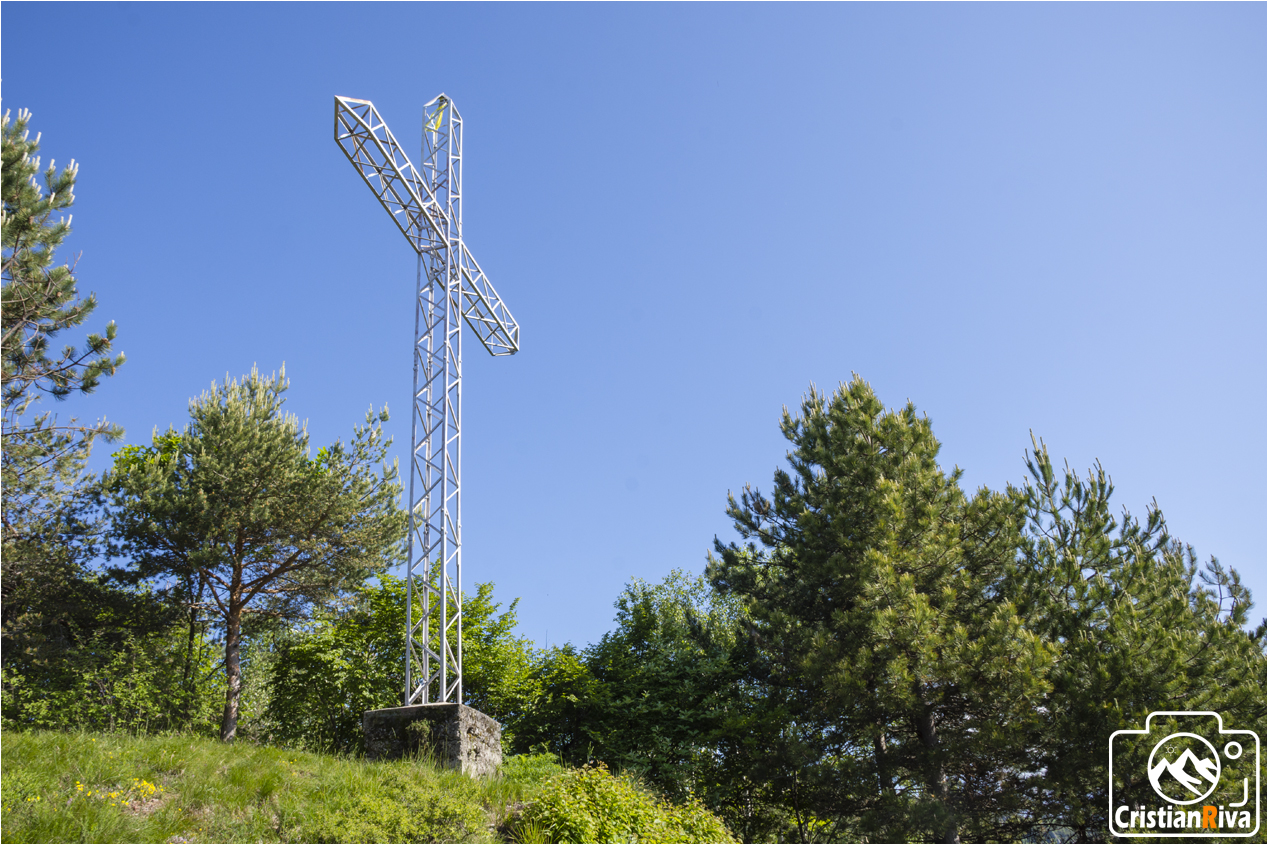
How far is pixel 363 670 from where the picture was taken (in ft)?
61.9

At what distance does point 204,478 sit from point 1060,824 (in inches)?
682

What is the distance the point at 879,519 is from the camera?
Result: 42.3 feet

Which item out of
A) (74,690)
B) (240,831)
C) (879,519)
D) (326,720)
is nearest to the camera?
(240,831)

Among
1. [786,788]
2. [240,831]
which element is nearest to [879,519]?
[786,788]

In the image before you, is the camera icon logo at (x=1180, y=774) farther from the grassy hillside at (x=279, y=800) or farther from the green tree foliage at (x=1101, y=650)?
the grassy hillside at (x=279, y=800)

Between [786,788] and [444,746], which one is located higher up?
[444,746]

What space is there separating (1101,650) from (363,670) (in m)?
16.0

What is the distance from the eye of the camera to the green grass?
19.6 ft

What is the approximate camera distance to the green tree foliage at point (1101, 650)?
10766 mm

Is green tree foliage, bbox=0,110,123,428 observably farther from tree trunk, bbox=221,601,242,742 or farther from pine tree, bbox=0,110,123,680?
tree trunk, bbox=221,601,242,742

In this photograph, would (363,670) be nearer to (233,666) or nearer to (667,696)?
(233,666)

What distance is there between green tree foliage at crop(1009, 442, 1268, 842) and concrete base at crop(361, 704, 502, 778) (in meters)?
Answer: 8.32

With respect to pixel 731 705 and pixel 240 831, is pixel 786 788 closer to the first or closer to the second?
pixel 731 705

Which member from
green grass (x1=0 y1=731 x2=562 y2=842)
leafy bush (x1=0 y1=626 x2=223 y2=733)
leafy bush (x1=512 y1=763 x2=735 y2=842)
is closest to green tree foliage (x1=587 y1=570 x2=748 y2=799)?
leafy bush (x1=512 y1=763 x2=735 y2=842)
